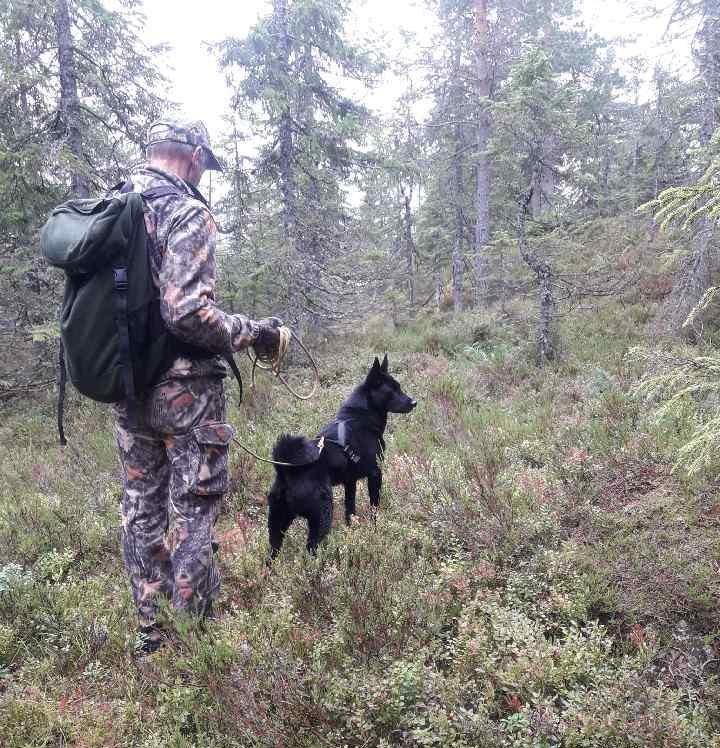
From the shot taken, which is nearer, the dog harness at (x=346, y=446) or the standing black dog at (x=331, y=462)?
the standing black dog at (x=331, y=462)

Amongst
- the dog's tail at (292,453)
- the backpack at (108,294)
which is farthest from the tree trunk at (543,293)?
the backpack at (108,294)

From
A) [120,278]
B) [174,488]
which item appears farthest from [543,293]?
[120,278]

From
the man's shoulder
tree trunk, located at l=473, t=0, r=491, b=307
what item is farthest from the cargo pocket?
tree trunk, located at l=473, t=0, r=491, b=307

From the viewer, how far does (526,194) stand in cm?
878

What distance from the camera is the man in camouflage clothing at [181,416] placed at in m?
2.52

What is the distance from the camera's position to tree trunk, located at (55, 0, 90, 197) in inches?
318

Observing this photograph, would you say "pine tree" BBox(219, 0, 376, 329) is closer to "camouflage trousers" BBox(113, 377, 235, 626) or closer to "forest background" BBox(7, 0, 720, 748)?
"forest background" BBox(7, 0, 720, 748)

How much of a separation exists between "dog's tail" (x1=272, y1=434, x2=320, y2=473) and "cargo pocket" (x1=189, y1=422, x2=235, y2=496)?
0.71 m

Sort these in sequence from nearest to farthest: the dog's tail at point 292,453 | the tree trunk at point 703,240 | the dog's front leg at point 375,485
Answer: the dog's tail at point 292,453 < the dog's front leg at point 375,485 < the tree trunk at point 703,240

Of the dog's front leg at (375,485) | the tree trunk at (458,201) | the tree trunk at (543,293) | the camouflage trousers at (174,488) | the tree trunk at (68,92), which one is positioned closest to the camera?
the camouflage trousers at (174,488)

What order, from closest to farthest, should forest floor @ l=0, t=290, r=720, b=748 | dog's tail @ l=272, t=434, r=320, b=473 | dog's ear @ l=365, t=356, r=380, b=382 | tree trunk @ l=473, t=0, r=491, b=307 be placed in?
forest floor @ l=0, t=290, r=720, b=748
dog's tail @ l=272, t=434, r=320, b=473
dog's ear @ l=365, t=356, r=380, b=382
tree trunk @ l=473, t=0, r=491, b=307

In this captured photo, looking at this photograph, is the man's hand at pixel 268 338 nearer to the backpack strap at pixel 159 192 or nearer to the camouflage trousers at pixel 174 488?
the camouflage trousers at pixel 174 488

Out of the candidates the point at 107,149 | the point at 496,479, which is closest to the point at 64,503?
the point at 496,479

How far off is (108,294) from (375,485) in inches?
114
